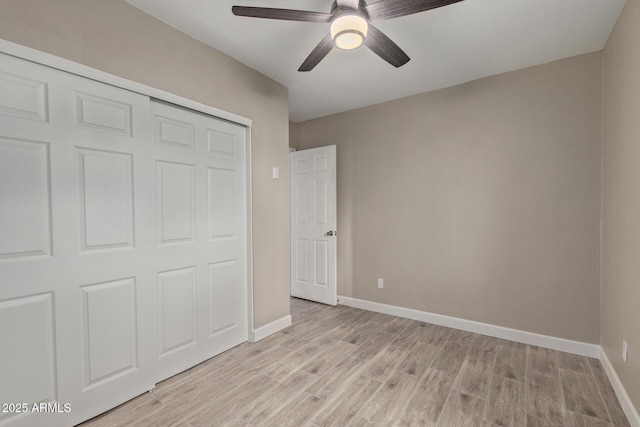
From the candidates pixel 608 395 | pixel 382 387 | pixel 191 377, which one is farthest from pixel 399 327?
pixel 191 377

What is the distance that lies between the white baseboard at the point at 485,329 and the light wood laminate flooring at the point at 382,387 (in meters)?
0.08

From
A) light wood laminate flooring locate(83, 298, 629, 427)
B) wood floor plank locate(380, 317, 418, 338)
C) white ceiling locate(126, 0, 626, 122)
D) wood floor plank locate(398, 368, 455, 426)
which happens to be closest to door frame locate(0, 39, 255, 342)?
white ceiling locate(126, 0, 626, 122)

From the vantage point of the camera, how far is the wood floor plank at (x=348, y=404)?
1.76 meters

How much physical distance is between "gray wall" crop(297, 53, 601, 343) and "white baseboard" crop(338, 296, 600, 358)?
6cm

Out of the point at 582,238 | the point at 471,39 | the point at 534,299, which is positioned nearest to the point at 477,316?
the point at 534,299

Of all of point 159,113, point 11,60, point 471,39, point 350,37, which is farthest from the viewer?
point 471,39

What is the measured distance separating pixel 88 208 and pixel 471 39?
119 inches

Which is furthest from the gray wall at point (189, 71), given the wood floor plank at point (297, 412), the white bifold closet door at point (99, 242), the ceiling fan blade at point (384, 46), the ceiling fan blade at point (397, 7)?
the ceiling fan blade at point (397, 7)

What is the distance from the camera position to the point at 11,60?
1.48 m

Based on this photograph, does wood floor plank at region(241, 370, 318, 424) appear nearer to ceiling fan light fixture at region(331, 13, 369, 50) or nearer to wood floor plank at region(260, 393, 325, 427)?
wood floor plank at region(260, 393, 325, 427)

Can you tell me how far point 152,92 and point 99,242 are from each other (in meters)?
1.08

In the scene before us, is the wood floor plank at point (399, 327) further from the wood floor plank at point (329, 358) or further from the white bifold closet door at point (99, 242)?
the white bifold closet door at point (99, 242)

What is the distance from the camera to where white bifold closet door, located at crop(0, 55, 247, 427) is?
1508 millimetres

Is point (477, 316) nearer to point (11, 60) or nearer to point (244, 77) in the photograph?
point (244, 77)
